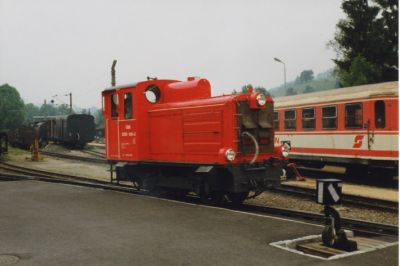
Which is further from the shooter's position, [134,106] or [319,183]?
[134,106]

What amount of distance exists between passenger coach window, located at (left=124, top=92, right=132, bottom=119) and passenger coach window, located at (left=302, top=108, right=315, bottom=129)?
8.51 meters

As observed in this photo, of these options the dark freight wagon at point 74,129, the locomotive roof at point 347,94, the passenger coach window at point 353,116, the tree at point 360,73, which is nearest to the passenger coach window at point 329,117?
the locomotive roof at point 347,94

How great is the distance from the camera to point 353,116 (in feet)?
53.8

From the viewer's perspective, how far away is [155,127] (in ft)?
40.7

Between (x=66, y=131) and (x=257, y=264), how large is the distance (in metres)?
32.7

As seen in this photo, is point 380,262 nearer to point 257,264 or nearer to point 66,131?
point 257,264

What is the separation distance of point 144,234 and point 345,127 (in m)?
11.1

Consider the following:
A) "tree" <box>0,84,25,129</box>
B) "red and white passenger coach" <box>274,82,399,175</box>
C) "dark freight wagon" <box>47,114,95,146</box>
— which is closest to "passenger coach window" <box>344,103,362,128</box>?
"red and white passenger coach" <box>274,82,399,175</box>

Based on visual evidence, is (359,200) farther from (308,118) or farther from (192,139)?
(308,118)

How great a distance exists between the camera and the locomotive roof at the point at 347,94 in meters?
15.6

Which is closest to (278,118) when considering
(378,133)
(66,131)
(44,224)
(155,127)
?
(378,133)

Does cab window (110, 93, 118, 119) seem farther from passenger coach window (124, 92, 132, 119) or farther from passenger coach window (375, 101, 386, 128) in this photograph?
passenger coach window (375, 101, 386, 128)

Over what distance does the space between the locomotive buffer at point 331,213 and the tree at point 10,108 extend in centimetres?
9206

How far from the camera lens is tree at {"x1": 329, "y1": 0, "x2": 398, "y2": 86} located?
3359cm
